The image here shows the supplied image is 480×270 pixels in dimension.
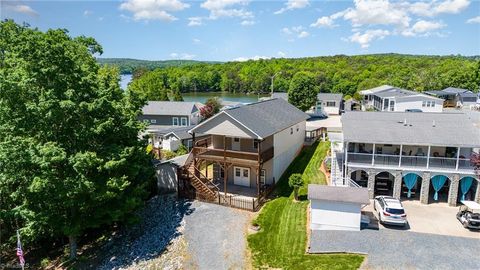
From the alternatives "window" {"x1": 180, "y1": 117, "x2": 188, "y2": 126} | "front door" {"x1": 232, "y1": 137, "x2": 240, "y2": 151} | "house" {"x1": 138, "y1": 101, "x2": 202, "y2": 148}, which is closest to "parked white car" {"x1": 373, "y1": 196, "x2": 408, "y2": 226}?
"front door" {"x1": 232, "y1": 137, "x2": 240, "y2": 151}

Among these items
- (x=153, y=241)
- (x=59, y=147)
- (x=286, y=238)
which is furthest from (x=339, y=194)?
(x=59, y=147)

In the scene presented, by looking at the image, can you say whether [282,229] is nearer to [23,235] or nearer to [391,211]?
[391,211]

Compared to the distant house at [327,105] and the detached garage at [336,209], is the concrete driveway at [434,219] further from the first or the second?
the distant house at [327,105]

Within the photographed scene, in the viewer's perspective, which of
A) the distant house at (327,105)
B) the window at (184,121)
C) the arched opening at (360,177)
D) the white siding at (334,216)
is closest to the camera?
the white siding at (334,216)

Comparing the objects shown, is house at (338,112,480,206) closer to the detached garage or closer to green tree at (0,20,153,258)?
the detached garage

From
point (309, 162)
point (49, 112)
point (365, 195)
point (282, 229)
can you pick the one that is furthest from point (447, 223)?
point (49, 112)

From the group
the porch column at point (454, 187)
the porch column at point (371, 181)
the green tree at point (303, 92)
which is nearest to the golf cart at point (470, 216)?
the porch column at point (454, 187)
